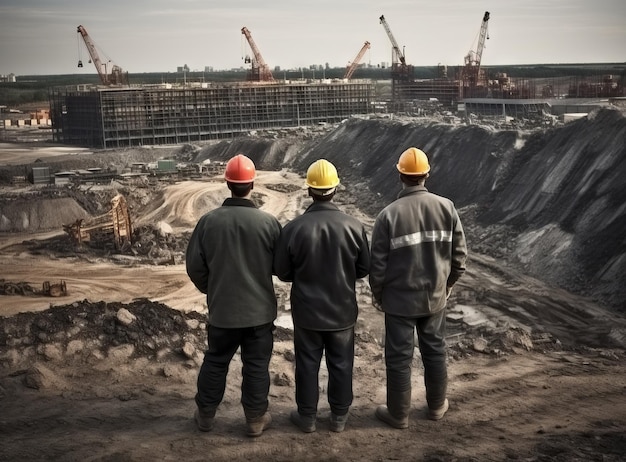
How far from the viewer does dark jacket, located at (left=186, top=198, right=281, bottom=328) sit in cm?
542

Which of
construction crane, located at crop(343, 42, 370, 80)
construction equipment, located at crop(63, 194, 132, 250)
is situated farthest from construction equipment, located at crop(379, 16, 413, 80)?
construction equipment, located at crop(63, 194, 132, 250)

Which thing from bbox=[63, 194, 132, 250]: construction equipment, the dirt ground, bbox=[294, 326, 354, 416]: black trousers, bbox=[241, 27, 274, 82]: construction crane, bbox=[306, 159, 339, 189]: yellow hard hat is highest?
bbox=[241, 27, 274, 82]: construction crane

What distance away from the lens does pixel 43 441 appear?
18.5 ft

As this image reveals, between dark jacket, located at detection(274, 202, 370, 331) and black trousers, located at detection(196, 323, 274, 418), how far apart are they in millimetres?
376

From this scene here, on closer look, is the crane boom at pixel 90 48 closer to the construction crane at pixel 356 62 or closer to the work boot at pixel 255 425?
the construction crane at pixel 356 62

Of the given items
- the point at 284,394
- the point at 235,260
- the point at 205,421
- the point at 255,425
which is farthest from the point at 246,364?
the point at 284,394

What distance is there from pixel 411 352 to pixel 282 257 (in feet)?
4.55

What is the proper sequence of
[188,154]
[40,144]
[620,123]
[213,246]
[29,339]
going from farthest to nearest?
1. [40,144]
2. [188,154]
3. [620,123]
4. [29,339]
5. [213,246]

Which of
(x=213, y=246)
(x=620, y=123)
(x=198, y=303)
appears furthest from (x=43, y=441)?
(x=620, y=123)

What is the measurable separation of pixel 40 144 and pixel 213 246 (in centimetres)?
5301

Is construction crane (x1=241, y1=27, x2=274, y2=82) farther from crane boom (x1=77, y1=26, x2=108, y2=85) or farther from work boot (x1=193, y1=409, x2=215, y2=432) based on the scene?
work boot (x1=193, y1=409, x2=215, y2=432)

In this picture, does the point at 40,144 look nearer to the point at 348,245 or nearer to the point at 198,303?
the point at 198,303

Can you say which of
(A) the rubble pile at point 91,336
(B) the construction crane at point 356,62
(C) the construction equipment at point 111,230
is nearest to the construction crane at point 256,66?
(B) the construction crane at point 356,62

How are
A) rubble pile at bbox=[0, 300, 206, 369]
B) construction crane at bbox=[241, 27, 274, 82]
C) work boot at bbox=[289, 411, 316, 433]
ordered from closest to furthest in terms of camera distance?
work boot at bbox=[289, 411, 316, 433] < rubble pile at bbox=[0, 300, 206, 369] < construction crane at bbox=[241, 27, 274, 82]
